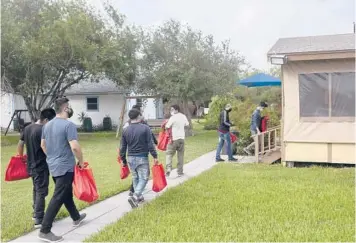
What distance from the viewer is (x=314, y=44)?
10.6 metres

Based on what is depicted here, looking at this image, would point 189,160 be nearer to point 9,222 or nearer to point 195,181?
point 195,181

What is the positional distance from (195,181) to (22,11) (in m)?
14.4

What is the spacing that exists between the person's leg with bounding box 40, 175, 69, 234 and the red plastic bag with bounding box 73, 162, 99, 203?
0.14 meters

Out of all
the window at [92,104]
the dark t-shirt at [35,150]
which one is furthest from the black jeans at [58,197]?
the window at [92,104]

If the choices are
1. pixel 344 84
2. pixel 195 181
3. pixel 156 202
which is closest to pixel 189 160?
pixel 195 181

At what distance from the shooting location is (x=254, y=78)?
15.4m

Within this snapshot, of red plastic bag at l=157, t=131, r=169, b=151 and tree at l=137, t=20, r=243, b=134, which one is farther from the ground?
tree at l=137, t=20, r=243, b=134

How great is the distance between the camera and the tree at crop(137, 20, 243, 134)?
67.6 feet

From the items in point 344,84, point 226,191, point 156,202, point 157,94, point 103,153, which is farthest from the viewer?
point 157,94

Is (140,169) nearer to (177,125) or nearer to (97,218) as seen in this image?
(97,218)

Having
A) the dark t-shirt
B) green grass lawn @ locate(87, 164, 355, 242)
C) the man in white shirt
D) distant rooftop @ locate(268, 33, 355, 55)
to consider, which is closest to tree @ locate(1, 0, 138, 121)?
distant rooftop @ locate(268, 33, 355, 55)

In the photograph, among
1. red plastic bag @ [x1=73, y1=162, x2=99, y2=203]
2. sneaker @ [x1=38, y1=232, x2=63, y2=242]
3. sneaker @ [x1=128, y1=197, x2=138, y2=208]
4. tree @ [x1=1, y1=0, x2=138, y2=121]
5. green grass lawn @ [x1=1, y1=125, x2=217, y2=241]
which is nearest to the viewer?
sneaker @ [x1=38, y1=232, x2=63, y2=242]

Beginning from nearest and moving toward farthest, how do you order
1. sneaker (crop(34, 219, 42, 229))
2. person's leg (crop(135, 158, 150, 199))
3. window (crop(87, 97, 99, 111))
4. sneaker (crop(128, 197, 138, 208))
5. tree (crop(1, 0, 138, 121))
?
sneaker (crop(34, 219, 42, 229))
sneaker (crop(128, 197, 138, 208))
person's leg (crop(135, 158, 150, 199))
tree (crop(1, 0, 138, 121))
window (crop(87, 97, 99, 111))

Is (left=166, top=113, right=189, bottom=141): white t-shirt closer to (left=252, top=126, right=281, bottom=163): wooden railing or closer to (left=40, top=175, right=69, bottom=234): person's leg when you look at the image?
(left=252, top=126, right=281, bottom=163): wooden railing
